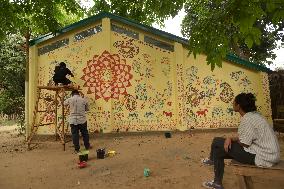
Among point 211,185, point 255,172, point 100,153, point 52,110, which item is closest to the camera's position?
point 255,172

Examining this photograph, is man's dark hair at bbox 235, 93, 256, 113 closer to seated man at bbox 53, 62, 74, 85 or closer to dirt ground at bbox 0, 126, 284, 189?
dirt ground at bbox 0, 126, 284, 189

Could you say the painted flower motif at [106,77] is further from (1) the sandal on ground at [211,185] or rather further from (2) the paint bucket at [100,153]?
(1) the sandal on ground at [211,185]

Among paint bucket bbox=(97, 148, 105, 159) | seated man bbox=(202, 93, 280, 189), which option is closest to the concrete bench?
seated man bbox=(202, 93, 280, 189)

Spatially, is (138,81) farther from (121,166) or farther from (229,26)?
(229,26)

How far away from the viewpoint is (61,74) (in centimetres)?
980

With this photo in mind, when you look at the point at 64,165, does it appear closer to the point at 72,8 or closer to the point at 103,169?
the point at 103,169

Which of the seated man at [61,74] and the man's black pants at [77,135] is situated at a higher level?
the seated man at [61,74]

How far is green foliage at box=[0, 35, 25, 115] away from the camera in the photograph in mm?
18656

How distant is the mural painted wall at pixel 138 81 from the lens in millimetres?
10609

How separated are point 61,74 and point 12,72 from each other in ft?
35.0

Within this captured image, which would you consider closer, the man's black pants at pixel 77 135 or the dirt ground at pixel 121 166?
the dirt ground at pixel 121 166

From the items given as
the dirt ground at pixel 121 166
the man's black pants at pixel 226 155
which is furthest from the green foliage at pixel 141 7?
the man's black pants at pixel 226 155

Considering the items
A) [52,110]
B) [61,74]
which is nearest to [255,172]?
[61,74]

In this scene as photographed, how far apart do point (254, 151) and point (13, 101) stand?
18.3m
